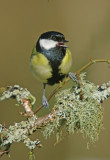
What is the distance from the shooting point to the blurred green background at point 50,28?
3.02 metres

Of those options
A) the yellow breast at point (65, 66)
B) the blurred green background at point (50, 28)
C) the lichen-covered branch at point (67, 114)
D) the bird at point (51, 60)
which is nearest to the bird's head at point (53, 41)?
the bird at point (51, 60)

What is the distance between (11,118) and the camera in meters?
3.08

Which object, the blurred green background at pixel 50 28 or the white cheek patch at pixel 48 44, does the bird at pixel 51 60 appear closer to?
the white cheek patch at pixel 48 44

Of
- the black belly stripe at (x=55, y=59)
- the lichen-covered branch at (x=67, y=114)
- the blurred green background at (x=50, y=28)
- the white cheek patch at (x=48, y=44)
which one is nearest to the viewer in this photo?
the lichen-covered branch at (x=67, y=114)

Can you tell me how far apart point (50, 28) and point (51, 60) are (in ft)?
4.06

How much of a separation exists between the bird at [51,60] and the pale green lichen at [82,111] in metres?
0.77

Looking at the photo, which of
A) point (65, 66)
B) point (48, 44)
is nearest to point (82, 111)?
point (65, 66)

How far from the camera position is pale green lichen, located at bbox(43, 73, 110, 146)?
1509 mm

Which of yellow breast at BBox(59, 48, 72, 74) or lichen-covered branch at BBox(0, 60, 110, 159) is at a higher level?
yellow breast at BBox(59, 48, 72, 74)

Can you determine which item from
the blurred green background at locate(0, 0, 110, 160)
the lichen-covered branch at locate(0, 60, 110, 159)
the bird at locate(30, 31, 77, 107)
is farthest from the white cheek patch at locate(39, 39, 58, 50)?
the lichen-covered branch at locate(0, 60, 110, 159)

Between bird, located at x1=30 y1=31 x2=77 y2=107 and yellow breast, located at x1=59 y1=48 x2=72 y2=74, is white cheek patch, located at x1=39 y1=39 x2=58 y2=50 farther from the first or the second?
yellow breast, located at x1=59 y1=48 x2=72 y2=74

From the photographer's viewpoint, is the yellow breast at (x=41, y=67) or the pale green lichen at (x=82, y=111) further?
the yellow breast at (x=41, y=67)

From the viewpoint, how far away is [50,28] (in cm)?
357

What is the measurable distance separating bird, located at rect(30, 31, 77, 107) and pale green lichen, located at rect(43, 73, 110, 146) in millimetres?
769
